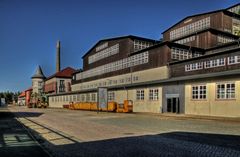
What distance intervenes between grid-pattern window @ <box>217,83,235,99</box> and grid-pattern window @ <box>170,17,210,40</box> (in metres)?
24.2

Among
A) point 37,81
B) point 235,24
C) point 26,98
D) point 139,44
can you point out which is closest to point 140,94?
point 139,44

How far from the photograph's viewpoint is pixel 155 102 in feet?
117

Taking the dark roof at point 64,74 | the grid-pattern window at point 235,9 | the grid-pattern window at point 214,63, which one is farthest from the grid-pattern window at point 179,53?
the dark roof at point 64,74

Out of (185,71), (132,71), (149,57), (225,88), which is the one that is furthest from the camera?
(132,71)

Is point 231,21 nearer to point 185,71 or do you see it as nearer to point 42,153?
point 185,71

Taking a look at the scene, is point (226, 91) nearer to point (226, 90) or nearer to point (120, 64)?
point (226, 90)

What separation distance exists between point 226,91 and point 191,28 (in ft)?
89.6

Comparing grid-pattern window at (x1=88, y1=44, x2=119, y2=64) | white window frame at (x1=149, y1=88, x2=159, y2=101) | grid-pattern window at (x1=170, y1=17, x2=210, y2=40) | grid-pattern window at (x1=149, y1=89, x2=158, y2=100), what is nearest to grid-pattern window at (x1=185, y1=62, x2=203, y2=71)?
white window frame at (x1=149, y1=88, x2=159, y2=101)

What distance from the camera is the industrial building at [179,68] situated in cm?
2728

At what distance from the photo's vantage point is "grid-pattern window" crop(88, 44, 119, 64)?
5320cm

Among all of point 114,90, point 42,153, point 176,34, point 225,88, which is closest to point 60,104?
point 114,90

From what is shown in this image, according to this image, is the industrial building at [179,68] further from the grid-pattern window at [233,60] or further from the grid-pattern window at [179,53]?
the grid-pattern window at [233,60]

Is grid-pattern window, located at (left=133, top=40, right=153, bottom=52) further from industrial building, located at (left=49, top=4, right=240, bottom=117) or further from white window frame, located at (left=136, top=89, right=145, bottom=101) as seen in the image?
white window frame, located at (left=136, top=89, right=145, bottom=101)

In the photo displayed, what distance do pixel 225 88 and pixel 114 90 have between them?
23.7 metres
